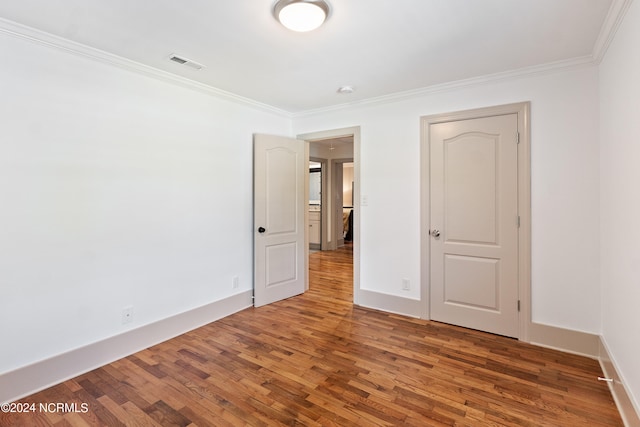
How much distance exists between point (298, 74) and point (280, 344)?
244cm

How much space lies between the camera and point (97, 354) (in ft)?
8.11

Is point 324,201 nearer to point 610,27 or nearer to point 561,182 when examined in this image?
point 561,182

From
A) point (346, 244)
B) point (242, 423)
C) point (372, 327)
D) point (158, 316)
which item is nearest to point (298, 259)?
point (372, 327)

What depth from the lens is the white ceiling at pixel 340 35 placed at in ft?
6.25

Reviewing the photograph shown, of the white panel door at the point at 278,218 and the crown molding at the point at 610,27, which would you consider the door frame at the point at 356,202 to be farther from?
the crown molding at the point at 610,27

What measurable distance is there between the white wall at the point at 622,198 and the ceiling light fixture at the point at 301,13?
1.67m

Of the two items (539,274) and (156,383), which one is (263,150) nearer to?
(156,383)

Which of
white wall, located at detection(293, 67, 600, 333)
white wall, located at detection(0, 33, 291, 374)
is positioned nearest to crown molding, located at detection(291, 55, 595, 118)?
white wall, located at detection(293, 67, 600, 333)

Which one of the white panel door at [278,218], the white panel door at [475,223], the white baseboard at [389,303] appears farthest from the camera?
the white panel door at [278,218]

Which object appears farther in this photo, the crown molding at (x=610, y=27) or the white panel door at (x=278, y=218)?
the white panel door at (x=278, y=218)

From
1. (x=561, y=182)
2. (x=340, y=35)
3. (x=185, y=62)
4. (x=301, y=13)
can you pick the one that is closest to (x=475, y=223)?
(x=561, y=182)

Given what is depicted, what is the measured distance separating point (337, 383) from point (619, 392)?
68.0 inches

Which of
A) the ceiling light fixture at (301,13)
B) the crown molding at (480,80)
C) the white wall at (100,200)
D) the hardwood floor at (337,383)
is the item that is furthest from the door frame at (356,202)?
the ceiling light fixture at (301,13)

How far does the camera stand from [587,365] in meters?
2.45
